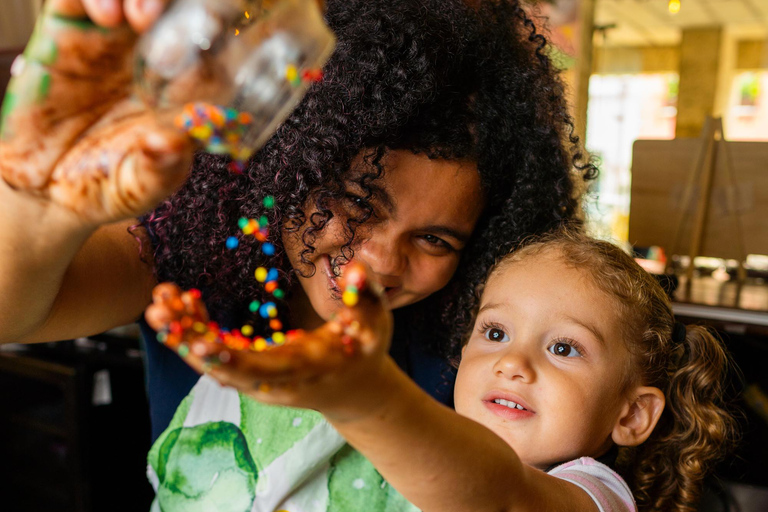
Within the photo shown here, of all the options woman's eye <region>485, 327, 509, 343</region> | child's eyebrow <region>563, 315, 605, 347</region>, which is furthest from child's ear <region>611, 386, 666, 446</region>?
woman's eye <region>485, 327, 509, 343</region>

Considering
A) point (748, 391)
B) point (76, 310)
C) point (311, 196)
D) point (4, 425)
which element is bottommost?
point (4, 425)

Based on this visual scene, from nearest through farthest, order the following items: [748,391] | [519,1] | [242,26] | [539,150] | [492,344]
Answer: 1. [242,26]
2. [492,344]
3. [539,150]
4. [519,1]
5. [748,391]

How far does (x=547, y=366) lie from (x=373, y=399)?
20.8 inches

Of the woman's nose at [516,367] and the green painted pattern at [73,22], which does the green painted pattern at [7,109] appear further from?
the woman's nose at [516,367]

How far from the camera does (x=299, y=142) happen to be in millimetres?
1019

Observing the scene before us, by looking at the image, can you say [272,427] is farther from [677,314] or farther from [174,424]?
A: [677,314]

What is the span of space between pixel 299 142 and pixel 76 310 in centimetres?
41

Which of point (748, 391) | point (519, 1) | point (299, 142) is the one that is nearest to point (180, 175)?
point (299, 142)

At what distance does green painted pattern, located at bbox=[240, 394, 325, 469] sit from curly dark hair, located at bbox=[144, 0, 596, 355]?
0.18 m

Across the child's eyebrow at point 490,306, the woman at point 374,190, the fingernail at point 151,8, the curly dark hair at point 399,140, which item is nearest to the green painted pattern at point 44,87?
the fingernail at point 151,8

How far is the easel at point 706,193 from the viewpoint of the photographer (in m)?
2.07

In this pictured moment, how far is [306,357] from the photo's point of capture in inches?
18.8

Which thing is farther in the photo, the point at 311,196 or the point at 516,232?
the point at 516,232

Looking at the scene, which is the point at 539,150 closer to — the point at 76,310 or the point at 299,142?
the point at 299,142
